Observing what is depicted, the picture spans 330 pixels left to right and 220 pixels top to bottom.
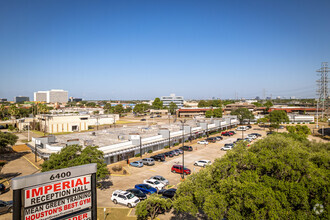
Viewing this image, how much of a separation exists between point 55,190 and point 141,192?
15460 millimetres

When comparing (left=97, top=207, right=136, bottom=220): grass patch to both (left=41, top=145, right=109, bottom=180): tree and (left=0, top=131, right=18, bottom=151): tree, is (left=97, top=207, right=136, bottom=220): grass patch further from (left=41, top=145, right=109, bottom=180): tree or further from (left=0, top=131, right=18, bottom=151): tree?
(left=0, top=131, right=18, bottom=151): tree

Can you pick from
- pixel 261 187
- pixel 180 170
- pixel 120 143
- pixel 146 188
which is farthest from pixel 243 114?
A: pixel 261 187

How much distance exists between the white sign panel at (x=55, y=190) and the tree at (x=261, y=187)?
8379mm

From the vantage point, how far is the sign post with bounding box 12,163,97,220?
26.7 feet

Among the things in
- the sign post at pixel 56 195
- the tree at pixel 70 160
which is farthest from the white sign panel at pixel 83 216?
the tree at pixel 70 160

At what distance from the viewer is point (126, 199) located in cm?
2120

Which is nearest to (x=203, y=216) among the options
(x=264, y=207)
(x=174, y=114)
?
(x=264, y=207)

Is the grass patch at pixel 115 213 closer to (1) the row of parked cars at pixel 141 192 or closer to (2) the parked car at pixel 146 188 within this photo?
(1) the row of parked cars at pixel 141 192

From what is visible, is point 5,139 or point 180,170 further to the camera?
point 5,139

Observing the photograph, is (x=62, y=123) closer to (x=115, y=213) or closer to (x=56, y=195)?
(x=115, y=213)

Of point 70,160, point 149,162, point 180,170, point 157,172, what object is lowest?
point 157,172

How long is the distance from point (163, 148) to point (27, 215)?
129 feet

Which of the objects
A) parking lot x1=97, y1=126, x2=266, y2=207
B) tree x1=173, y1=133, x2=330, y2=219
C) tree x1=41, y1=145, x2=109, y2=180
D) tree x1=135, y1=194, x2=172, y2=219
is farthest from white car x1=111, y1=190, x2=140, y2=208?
tree x1=173, y1=133, x2=330, y2=219

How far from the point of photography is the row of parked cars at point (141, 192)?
21281mm
